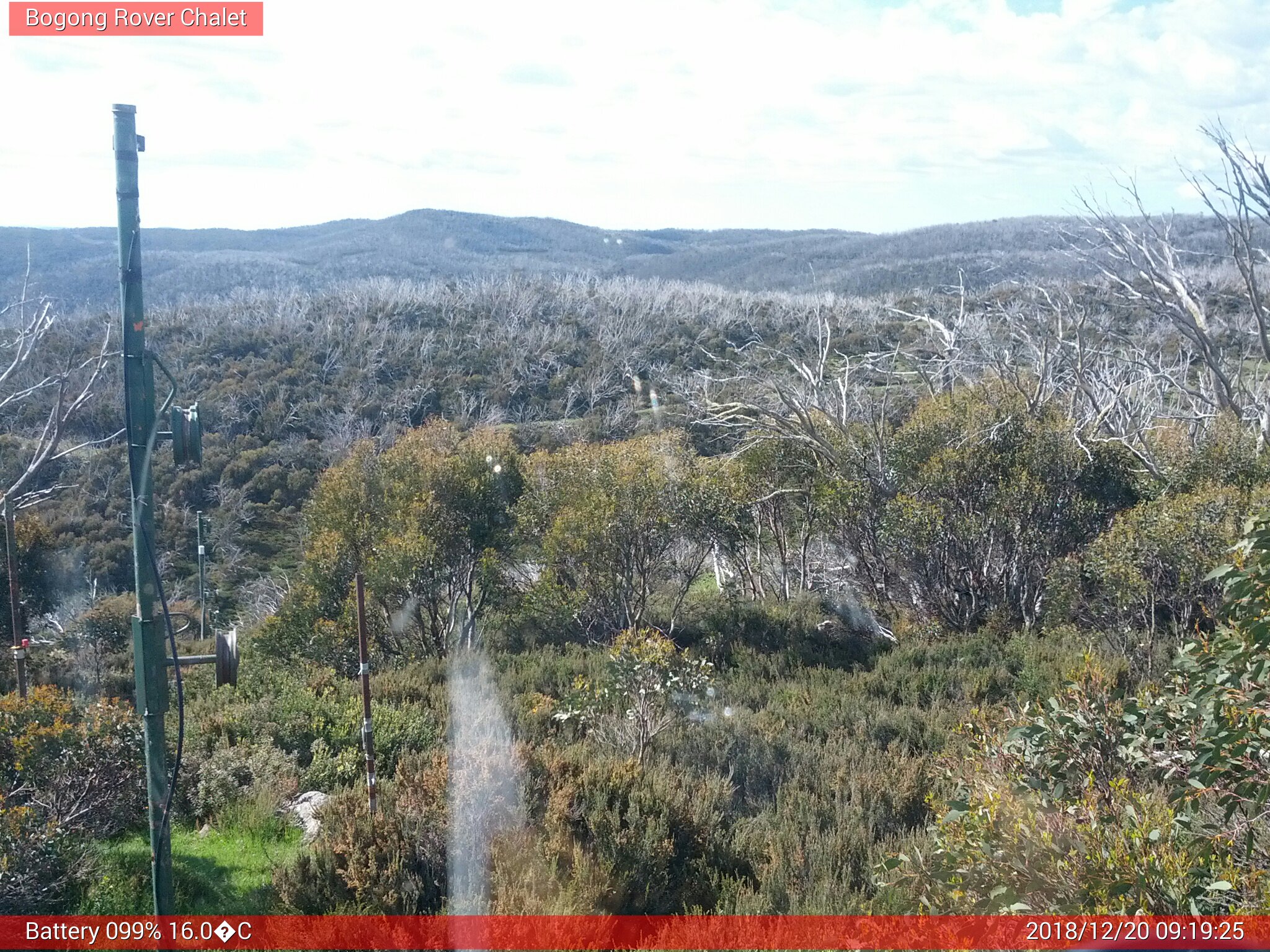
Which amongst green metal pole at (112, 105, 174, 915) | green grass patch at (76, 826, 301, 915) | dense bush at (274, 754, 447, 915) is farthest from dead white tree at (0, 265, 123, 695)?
dense bush at (274, 754, 447, 915)

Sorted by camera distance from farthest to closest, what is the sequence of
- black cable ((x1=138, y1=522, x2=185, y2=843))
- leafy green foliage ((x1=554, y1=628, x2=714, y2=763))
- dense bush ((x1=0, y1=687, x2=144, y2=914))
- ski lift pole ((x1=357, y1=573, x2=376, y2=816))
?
leafy green foliage ((x1=554, y1=628, x2=714, y2=763)), ski lift pole ((x1=357, y1=573, x2=376, y2=816)), dense bush ((x1=0, y1=687, x2=144, y2=914)), black cable ((x1=138, y1=522, x2=185, y2=843))

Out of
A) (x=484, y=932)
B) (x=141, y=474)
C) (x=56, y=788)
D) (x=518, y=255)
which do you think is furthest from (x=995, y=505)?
(x=518, y=255)

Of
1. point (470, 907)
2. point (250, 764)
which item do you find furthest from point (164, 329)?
point (470, 907)

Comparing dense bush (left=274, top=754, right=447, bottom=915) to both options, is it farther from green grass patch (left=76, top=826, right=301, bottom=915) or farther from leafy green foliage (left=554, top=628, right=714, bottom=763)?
leafy green foliage (left=554, top=628, right=714, bottom=763)

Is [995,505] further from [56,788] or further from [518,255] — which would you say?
[518,255]

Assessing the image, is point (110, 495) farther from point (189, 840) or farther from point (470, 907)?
point (470, 907)
